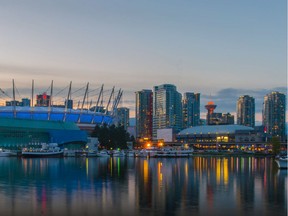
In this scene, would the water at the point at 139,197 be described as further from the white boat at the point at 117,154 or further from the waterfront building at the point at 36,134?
the waterfront building at the point at 36,134

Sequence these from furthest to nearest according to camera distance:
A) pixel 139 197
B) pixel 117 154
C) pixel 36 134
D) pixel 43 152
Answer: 1. pixel 36 134
2. pixel 117 154
3. pixel 43 152
4. pixel 139 197

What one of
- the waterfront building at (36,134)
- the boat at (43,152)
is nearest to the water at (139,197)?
the boat at (43,152)

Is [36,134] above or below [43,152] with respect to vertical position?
above

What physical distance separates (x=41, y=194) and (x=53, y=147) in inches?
4383

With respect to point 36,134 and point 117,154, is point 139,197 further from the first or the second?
point 36,134

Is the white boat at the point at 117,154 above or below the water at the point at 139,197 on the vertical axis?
below

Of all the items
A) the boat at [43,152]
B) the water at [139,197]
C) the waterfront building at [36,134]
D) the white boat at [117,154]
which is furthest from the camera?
the waterfront building at [36,134]

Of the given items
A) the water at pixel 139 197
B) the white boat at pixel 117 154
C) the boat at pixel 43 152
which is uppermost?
the water at pixel 139 197

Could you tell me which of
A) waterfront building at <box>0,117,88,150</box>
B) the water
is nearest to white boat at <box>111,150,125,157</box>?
waterfront building at <box>0,117,88,150</box>

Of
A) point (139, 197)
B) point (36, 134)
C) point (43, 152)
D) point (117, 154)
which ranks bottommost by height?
point (117, 154)

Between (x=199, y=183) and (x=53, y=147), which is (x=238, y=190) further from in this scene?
(x=53, y=147)

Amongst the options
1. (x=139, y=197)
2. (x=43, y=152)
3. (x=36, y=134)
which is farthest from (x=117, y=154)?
(x=139, y=197)

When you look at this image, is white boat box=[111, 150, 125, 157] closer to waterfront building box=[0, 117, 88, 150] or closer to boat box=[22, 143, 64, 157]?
boat box=[22, 143, 64, 157]

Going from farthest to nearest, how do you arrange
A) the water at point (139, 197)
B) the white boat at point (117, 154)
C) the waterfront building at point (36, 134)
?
the waterfront building at point (36, 134) < the white boat at point (117, 154) < the water at point (139, 197)
